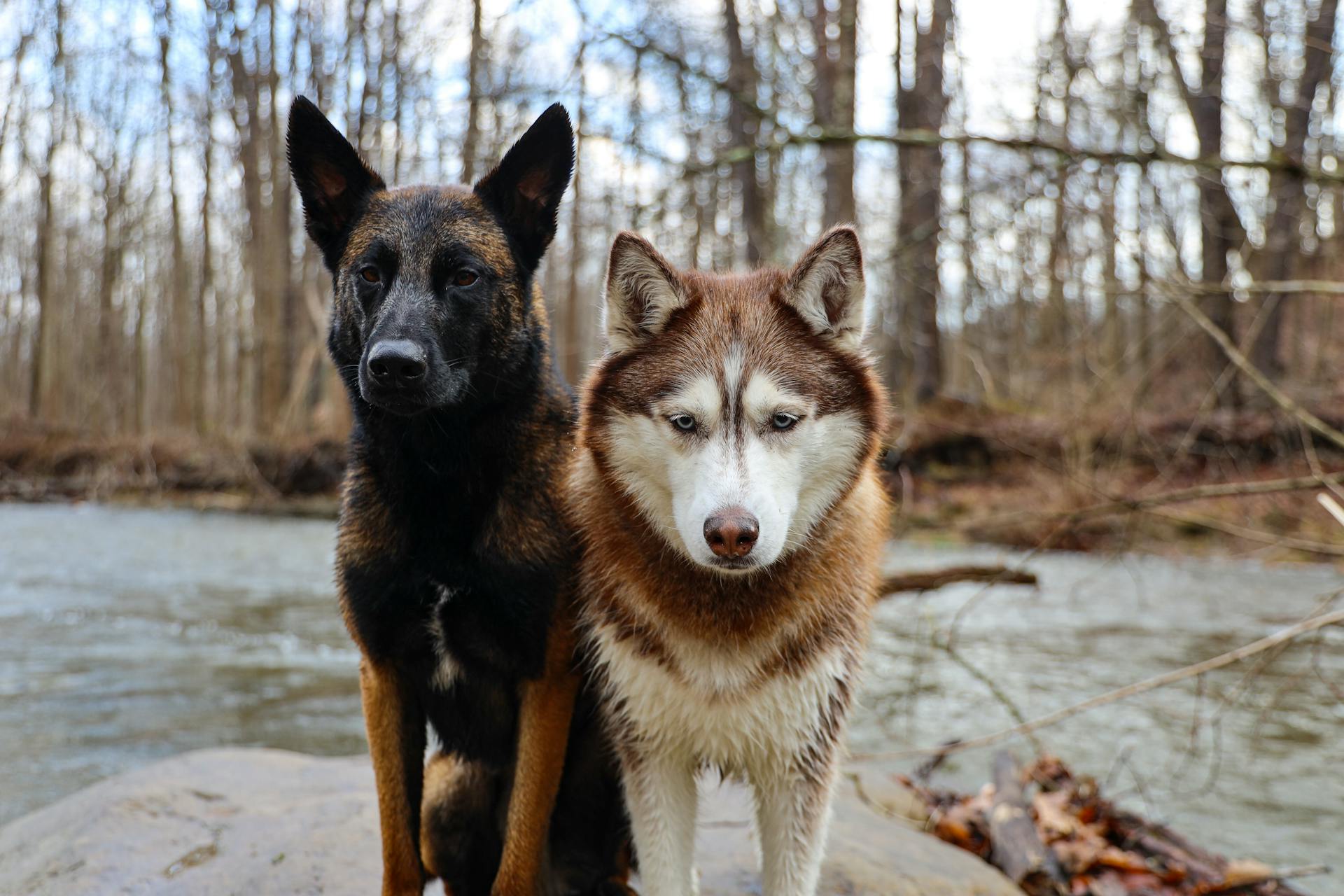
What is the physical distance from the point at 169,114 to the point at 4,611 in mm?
17217

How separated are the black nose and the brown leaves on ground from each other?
3.22 meters

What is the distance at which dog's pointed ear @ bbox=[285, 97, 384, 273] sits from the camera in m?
3.12


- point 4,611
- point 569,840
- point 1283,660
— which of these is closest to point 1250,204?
point 1283,660

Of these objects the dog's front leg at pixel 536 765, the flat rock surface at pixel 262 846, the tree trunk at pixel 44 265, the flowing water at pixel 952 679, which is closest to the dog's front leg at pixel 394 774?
the dog's front leg at pixel 536 765

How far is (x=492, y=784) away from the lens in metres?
3.33

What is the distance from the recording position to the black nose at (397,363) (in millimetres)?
2658

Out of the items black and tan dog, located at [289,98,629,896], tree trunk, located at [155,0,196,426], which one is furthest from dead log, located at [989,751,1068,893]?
tree trunk, located at [155,0,196,426]

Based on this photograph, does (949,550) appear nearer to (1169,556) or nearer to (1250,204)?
(1169,556)

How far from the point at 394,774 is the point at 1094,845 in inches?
124

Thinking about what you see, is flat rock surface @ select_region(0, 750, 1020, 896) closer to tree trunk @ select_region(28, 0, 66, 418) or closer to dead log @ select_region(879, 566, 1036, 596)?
dead log @ select_region(879, 566, 1036, 596)

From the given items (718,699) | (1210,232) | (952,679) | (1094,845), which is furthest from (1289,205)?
(718,699)

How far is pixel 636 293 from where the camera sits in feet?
10.1

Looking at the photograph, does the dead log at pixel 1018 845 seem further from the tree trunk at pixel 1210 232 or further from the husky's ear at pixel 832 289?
the tree trunk at pixel 1210 232

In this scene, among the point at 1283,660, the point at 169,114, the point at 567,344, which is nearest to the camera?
the point at 1283,660
